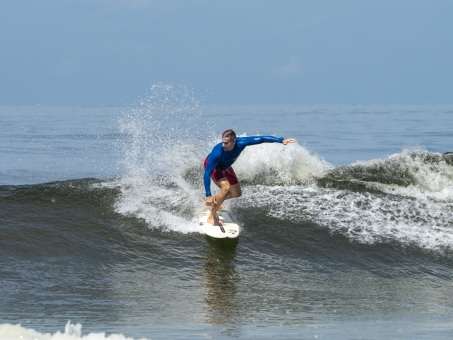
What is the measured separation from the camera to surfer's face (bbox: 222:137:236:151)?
11156mm

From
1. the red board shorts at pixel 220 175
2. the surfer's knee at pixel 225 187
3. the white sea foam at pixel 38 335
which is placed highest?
the red board shorts at pixel 220 175

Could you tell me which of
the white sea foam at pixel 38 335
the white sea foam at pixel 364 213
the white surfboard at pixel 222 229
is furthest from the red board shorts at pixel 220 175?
the white sea foam at pixel 38 335

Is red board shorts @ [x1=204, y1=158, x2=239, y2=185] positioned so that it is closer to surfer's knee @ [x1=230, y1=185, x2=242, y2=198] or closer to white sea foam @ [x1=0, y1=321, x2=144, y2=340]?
surfer's knee @ [x1=230, y1=185, x2=242, y2=198]

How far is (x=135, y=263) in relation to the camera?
10617 millimetres

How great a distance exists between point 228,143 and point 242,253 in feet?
5.56

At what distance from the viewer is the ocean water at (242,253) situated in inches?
299

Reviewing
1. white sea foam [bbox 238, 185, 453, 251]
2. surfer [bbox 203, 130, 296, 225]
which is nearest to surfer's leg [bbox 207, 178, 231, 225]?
surfer [bbox 203, 130, 296, 225]

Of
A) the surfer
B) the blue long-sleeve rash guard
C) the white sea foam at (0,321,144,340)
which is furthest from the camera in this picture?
the blue long-sleeve rash guard

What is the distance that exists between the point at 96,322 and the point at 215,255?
12.8ft

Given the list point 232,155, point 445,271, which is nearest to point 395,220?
point 445,271

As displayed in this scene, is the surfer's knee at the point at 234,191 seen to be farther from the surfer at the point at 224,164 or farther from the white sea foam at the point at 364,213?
the white sea foam at the point at 364,213

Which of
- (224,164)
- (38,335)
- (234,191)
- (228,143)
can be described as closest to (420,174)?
(234,191)

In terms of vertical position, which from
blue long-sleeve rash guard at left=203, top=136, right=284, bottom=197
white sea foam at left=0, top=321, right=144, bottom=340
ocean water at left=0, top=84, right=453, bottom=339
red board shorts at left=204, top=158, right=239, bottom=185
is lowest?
ocean water at left=0, top=84, right=453, bottom=339

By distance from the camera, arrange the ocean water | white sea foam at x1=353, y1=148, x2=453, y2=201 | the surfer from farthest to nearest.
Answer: white sea foam at x1=353, y1=148, x2=453, y2=201 → the surfer → the ocean water
